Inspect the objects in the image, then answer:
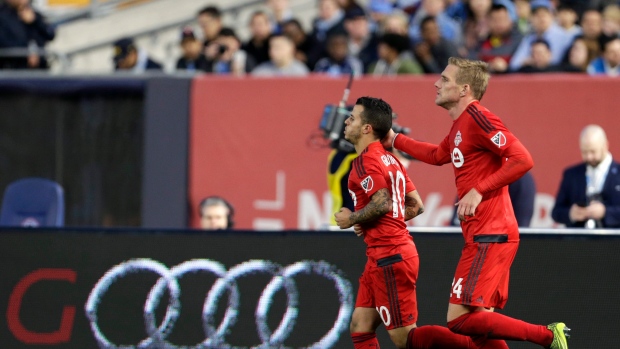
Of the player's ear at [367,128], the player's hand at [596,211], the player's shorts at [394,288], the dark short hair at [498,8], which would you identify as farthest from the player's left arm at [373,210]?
the dark short hair at [498,8]

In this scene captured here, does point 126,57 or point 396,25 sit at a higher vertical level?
point 396,25

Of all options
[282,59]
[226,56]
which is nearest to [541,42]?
[282,59]

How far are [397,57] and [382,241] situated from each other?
5668mm

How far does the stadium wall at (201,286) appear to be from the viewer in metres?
8.01

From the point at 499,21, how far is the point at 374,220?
5922 millimetres

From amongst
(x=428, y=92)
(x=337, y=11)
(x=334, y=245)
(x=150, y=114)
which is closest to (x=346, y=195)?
(x=334, y=245)

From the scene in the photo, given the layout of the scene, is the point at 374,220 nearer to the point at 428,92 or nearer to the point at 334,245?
the point at 334,245

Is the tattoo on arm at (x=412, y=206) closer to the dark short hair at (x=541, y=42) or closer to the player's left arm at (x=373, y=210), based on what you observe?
the player's left arm at (x=373, y=210)

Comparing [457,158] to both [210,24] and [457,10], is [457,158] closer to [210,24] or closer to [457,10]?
[457,10]

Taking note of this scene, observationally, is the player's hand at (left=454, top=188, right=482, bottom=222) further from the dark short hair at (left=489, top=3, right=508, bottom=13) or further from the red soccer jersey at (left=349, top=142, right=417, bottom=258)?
the dark short hair at (left=489, top=3, right=508, bottom=13)

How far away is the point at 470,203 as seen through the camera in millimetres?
6703

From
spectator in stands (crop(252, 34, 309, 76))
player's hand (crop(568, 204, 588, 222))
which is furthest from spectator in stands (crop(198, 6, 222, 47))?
player's hand (crop(568, 204, 588, 222))

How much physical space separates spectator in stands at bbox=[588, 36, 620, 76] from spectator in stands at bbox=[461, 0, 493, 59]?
1445 mm

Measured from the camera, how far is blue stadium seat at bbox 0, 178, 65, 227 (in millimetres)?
10609
